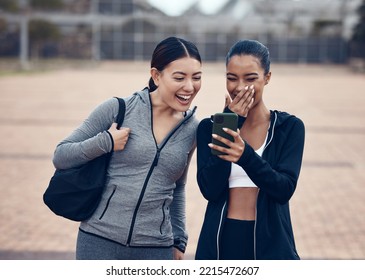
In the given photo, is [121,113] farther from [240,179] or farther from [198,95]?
[198,95]

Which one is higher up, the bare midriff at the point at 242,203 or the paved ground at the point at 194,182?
the bare midriff at the point at 242,203

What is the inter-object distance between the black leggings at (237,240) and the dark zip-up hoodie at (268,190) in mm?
25

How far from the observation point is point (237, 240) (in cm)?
221

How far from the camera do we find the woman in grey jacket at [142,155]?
89.7 inches

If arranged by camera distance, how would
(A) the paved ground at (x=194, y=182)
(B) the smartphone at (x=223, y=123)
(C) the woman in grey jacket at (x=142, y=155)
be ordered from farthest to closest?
(A) the paved ground at (x=194, y=182) < (C) the woman in grey jacket at (x=142, y=155) < (B) the smartphone at (x=223, y=123)

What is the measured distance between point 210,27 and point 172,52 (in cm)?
4583

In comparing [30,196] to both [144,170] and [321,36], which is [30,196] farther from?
[321,36]

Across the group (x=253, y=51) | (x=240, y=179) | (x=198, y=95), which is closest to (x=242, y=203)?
(x=240, y=179)

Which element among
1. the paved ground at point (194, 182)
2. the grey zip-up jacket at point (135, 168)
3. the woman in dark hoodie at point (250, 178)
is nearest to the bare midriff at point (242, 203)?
the woman in dark hoodie at point (250, 178)

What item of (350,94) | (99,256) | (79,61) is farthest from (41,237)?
(79,61)

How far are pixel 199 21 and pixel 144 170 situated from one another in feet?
150

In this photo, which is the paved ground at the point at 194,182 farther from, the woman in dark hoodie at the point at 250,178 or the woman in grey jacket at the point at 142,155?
the woman in dark hoodie at the point at 250,178

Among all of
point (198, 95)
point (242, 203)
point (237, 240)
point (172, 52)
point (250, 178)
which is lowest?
point (198, 95)

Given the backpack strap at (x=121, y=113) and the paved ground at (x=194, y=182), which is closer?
the backpack strap at (x=121, y=113)
